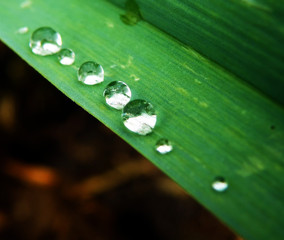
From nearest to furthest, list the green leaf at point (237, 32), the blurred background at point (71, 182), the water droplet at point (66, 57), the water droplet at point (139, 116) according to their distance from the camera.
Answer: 1. the green leaf at point (237, 32)
2. the water droplet at point (139, 116)
3. the water droplet at point (66, 57)
4. the blurred background at point (71, 182)

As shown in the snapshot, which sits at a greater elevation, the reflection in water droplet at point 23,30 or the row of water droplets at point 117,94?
the row of water droplets at point 117,94

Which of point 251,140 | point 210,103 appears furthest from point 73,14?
point 251,140

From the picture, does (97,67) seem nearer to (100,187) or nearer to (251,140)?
(251,140)

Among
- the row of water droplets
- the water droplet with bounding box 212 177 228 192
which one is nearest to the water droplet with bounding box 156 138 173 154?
the row of water droplets

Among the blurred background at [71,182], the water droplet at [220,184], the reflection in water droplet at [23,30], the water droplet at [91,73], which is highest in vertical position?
the water droplet at [220,184]

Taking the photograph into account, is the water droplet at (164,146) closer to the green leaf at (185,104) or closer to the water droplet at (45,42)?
the green leaf at (185,104)

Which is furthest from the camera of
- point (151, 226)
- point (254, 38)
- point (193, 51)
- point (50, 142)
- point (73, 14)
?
point (50, 142)

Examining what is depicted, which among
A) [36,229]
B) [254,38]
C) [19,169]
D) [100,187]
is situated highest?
[254,38]

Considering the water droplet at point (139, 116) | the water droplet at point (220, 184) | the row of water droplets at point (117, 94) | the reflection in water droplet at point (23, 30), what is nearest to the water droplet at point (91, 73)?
the row of water droplets at point (117, 94)
